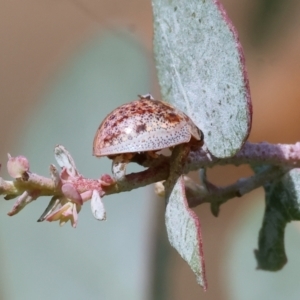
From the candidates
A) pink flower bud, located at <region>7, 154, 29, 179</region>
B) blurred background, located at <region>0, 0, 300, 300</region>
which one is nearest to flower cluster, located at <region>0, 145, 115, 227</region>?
pink flower bud, located at <region>7, 154, 29, 179</region>

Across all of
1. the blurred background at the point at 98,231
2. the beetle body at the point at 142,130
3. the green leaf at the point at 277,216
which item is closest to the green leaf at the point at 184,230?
the beetle body at the point at 142,130

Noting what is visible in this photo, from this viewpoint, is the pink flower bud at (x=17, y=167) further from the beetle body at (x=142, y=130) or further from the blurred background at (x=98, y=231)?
the blurred background at (x=98, y=231)

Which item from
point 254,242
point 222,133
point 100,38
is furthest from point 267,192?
point 100,38

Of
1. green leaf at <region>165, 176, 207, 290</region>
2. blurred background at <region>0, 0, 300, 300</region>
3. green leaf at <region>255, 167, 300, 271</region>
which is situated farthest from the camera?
blurred background at <region>0, 0, 300, 300</region>

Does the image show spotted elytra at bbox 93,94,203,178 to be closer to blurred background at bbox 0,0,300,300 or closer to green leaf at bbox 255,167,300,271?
green leaf at bbox 255,167,300,271

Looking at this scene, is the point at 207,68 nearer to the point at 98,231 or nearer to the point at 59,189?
the point at 59,189
